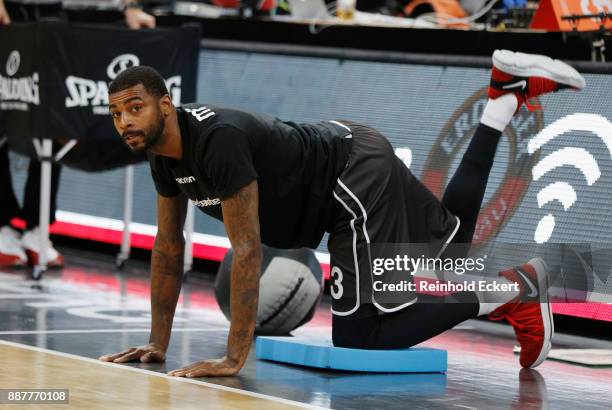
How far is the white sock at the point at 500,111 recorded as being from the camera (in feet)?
17.6

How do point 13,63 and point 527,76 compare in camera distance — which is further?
point 13,63

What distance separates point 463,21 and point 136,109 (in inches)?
164

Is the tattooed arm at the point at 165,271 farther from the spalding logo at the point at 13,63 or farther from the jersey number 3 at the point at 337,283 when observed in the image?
the spalding logo at the point at 13,63

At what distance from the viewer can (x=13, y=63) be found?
750cm

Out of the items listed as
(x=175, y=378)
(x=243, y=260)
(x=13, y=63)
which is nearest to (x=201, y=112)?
(x=243, y=260)

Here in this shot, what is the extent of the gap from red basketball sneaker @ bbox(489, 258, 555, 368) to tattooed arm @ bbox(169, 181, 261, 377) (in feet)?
3.70

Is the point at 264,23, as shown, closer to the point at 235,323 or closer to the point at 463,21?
the point at 463,21

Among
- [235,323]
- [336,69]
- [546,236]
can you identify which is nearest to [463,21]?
[336,69]

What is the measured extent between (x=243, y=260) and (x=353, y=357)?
0.71 meters

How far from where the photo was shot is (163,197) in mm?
4969

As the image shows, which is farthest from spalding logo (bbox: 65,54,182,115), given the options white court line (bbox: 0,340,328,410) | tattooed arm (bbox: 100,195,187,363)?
tattooed arm (bbox: 100,195,187,363)

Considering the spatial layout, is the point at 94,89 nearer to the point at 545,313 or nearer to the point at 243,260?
the point at 243,260

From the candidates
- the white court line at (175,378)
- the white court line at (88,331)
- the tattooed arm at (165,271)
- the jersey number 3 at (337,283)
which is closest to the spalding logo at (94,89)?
the white court line at (88,331)

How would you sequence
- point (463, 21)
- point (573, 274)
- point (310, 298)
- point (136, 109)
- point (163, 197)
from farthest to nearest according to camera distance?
point (463, 21), point (573, 274), point (310, 298), point (163, 197), point (136, 109)
